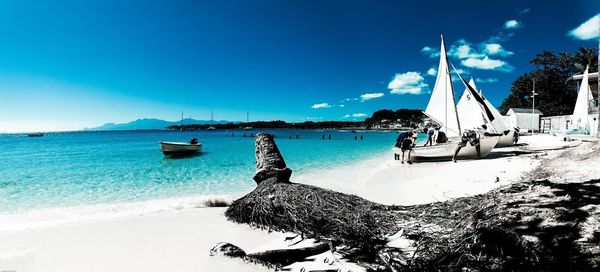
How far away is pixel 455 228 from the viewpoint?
340 centimetres

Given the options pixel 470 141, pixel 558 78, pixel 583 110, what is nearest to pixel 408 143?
pixel 470 141

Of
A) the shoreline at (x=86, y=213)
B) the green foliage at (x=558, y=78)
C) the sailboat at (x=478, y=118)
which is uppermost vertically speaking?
the green foliage at (x=558, y=78)

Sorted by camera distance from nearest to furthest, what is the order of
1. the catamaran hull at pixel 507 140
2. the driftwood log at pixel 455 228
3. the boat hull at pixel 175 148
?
the driftwood log at pixel 455 228 < the catamaran hull at pixel 507 140 < the boat hull at pixel 175 148

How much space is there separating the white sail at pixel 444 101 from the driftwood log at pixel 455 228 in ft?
54.0

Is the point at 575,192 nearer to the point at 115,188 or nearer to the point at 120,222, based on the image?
the point at 120,222

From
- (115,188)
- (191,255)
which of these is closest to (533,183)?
(191,255)

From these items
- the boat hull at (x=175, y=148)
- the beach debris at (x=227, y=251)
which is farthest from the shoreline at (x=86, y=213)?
the boat hull at (x=175, y=148)

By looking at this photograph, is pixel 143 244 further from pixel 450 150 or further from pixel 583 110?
pixel 583 110

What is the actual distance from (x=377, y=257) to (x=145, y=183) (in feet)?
42.7

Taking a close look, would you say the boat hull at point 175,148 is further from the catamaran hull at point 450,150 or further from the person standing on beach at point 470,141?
the person standing on beach at point 470,141

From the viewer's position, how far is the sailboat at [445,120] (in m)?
16.5

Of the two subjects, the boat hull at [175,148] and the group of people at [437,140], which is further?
the boat hull at [175,148]

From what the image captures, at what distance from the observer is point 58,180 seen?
1477cm

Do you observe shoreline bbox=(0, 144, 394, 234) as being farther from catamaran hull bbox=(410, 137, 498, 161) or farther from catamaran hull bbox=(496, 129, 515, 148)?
catamaran hull bbox=(496, 129, 515, 148)
